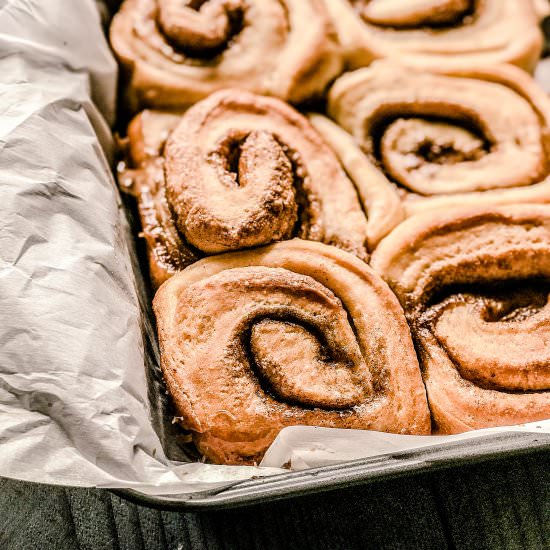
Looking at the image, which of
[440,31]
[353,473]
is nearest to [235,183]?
[353,473]

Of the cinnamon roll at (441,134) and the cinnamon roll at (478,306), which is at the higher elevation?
the cinnamon roll at (441,134)

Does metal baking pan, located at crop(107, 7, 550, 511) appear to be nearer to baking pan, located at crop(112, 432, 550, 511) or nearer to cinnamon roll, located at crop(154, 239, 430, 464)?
baking pan, located at crop(112, 432, 550, 511)

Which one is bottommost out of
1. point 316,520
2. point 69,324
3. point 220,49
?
point 316,520

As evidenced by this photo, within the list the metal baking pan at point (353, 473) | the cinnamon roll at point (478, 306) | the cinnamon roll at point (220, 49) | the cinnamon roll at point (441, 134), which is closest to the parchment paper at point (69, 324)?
the metal baking pan at point (353, 473)

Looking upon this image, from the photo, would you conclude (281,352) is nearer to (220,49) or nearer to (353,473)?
(353,473)

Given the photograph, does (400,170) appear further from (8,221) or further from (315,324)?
(8,221)

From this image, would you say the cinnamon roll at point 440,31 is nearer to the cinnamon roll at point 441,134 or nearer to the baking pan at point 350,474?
the cinnamon roll at point 441,134
